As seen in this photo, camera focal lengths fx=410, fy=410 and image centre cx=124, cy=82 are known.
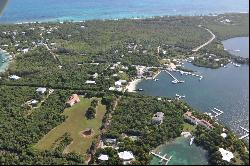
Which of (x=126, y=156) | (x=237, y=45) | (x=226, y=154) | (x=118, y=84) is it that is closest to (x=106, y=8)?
(x=237, y=45)

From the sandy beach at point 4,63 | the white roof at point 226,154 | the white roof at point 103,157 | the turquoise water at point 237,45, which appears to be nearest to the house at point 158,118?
the white roof at point 226,154

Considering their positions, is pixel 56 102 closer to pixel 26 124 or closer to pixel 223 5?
pixel 26 124

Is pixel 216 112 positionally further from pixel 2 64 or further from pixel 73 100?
pixel 2 64

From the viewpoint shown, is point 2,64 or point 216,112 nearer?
point 216,112

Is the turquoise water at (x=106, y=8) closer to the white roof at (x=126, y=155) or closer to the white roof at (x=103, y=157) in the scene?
the white roof at (x=126, y=155)

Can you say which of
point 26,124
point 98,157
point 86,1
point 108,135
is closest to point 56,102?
point 26,124

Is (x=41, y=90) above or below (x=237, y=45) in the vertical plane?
below
